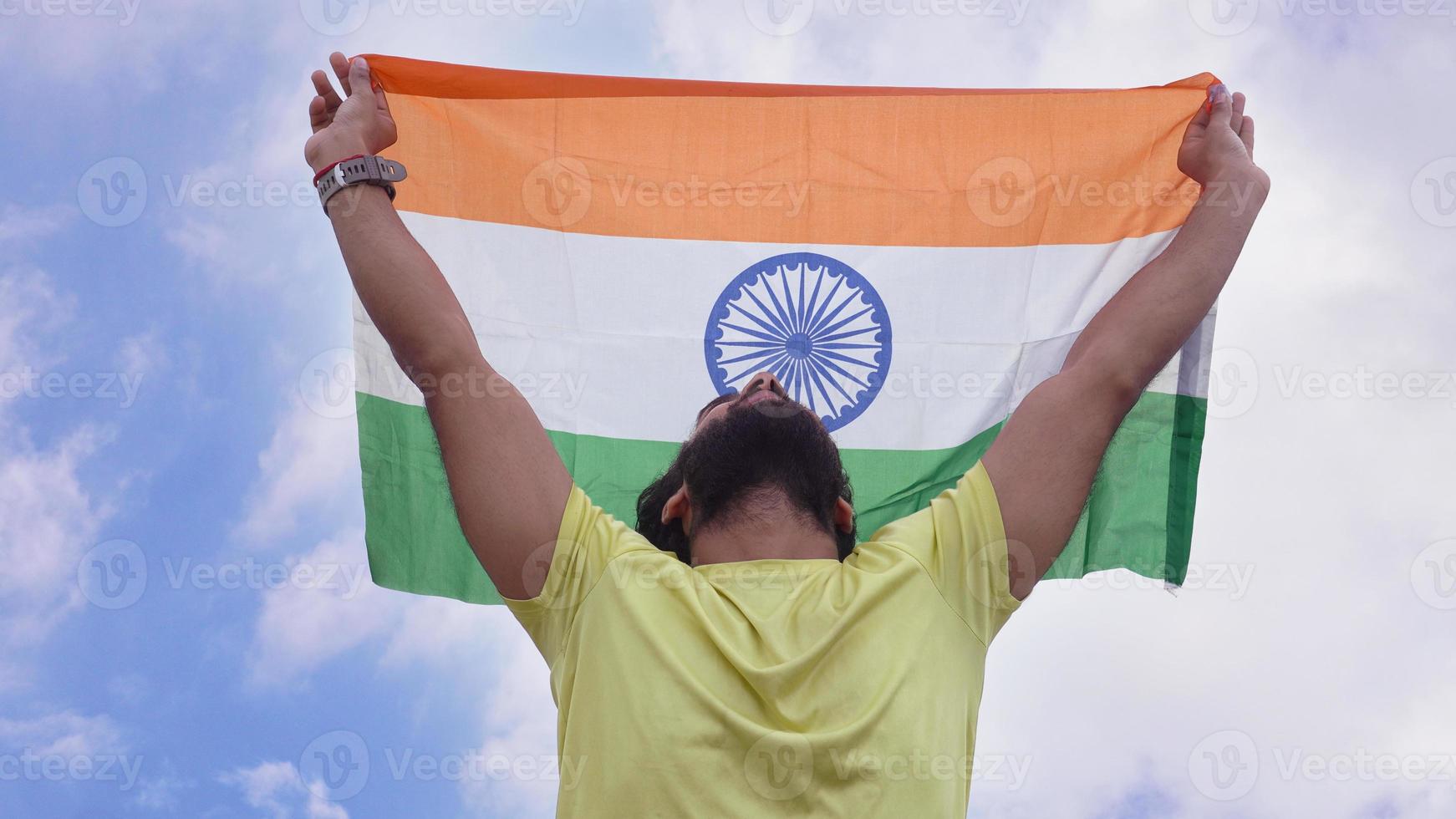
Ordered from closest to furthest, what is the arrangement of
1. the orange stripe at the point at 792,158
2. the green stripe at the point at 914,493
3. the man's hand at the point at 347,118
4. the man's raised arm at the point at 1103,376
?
the man's raised arm at the point at 1103,376
the man's hand at the point at 347,118
the green stripe at the point at 914,493
the orange stripe at the point at 792,158

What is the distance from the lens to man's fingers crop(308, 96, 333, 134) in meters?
3.91

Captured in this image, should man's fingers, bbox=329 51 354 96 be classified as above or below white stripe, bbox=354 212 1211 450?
above

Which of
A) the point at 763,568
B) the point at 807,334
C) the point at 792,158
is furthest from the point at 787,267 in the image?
the point at 763,568

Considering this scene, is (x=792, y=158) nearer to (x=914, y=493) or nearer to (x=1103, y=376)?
(x=914, y=493)

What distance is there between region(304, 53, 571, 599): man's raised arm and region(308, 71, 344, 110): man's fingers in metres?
0.47

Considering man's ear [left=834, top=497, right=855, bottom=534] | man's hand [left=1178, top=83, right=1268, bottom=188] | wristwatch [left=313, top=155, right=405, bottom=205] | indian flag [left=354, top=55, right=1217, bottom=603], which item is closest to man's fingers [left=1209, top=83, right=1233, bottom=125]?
man's hand [left=1178, top=83, right=1268, bottom=188]

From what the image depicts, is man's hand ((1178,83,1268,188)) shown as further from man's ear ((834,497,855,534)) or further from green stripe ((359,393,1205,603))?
man's ear ((834,497,855,534))

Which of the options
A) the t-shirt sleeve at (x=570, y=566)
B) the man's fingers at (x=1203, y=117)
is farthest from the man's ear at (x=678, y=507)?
the man's fingers at (x=1203, y=117)

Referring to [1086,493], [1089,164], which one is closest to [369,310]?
[1086,493]

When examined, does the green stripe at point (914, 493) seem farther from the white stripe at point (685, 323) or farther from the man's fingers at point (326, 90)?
the man's fingers at point (326, 90)

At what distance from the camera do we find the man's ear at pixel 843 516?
350 cm

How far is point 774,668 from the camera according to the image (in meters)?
2.74

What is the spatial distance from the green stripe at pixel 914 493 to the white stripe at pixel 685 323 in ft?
0.28

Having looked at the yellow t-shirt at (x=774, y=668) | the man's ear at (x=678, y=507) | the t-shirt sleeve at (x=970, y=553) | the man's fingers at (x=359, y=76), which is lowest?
the yellow t-shirt at (x=774, y=668)
